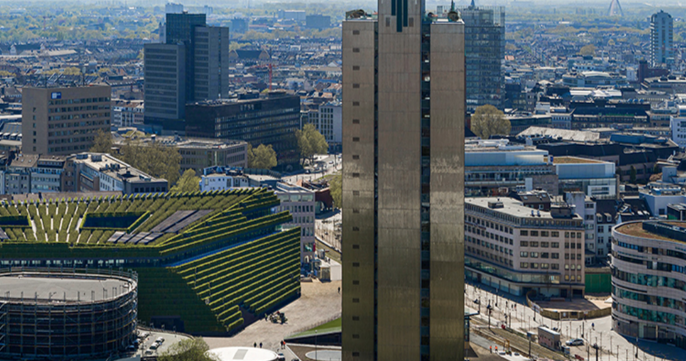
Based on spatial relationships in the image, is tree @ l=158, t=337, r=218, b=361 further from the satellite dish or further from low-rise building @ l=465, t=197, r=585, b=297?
low-rise building @ l=465, t=197, r=585, b=297

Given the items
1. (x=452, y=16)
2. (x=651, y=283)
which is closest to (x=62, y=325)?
(x=452, y=16)

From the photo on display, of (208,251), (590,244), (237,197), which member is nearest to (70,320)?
(208,251)

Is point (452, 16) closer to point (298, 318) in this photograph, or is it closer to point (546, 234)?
point (298, 318)

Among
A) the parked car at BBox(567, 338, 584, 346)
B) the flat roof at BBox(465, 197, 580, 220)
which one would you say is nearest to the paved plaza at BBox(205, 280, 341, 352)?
the flat roof at BBox(465, 197, 580, 220)

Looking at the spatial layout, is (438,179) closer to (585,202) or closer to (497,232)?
(497,232)

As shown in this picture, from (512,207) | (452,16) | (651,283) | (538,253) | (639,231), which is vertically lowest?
(538,253)
